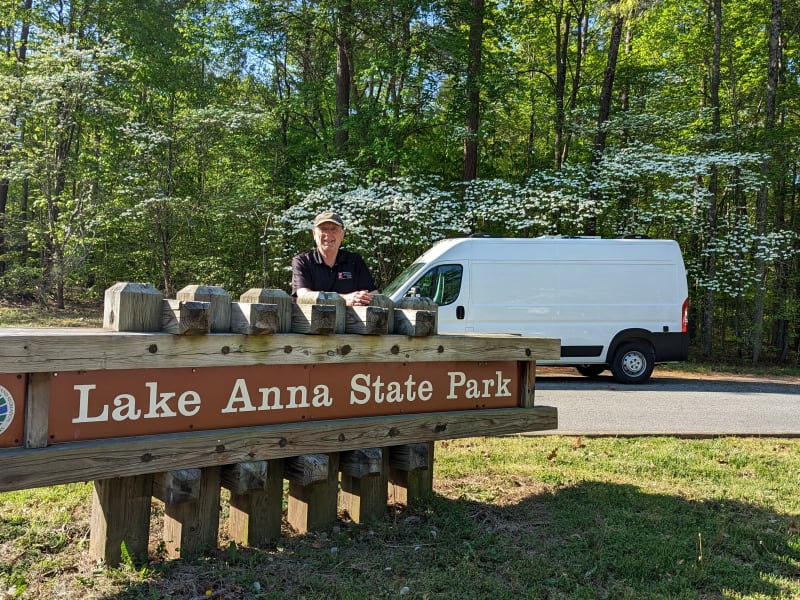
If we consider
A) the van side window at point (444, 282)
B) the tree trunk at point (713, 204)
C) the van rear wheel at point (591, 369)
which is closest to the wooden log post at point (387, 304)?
the van side window at point (444, 282)

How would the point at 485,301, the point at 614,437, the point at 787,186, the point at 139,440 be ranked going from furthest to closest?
the point at 787,186 → the point at 485,301 → the point at 614,437 → the point at 139,440

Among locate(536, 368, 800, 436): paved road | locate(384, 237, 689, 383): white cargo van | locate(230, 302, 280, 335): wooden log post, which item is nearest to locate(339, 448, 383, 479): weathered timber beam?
locate(230, 302, 280, 335): wooden log post

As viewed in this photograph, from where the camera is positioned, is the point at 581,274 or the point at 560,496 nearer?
the point at 560,496

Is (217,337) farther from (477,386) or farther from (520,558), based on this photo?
(520,558)

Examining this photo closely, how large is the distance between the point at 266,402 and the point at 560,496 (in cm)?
233

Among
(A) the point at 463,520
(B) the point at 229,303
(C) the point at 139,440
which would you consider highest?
(B) the point at 229,303

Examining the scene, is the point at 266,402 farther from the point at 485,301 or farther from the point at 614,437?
the point at 485,301

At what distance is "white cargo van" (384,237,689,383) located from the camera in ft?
37.4

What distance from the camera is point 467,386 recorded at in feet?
13.5

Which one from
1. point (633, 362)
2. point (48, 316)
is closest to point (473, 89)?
point (633, 362)

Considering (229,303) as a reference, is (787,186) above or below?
above

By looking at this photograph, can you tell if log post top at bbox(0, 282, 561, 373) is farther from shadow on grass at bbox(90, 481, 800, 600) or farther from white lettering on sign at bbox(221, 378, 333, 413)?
shadow on grass at bbox(90, 481, 800, 600)

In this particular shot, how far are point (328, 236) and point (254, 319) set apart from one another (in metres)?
1.48

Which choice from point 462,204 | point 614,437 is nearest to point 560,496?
point 614,437
